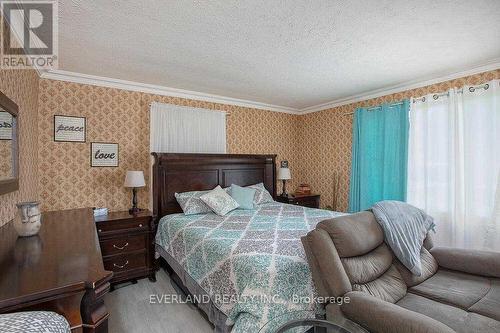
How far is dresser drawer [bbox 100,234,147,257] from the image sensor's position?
282 centimetres

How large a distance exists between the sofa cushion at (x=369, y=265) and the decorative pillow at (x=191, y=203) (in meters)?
2.07

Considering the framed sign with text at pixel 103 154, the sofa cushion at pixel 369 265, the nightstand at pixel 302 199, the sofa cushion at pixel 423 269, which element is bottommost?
the sofa cushion at pixel 423 269

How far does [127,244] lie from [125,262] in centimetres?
21

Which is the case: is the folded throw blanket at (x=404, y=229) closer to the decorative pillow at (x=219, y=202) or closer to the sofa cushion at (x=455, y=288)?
the sofa cushion at (x=455, y=288)

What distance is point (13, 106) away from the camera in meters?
1.88

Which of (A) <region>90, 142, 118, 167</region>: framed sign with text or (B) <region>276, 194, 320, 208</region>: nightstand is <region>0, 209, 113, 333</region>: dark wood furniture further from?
(B) <region>276, 194, 320, 208</region>: nightstand

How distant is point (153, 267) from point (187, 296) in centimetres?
76

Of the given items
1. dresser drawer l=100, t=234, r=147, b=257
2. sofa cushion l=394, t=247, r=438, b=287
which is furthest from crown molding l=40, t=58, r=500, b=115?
sofa cushion l=394, t=247, r=438, b=287

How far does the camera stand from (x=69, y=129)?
310cm

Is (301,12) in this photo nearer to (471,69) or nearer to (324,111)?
(471,69)

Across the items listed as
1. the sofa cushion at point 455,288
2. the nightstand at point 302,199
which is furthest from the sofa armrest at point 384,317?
the nightstand at point 302,199

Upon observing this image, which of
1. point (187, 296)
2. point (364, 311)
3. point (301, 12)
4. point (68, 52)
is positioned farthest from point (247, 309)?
point (68, 52)

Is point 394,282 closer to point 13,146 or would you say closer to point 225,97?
point 13,146

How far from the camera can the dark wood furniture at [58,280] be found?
899 mm
